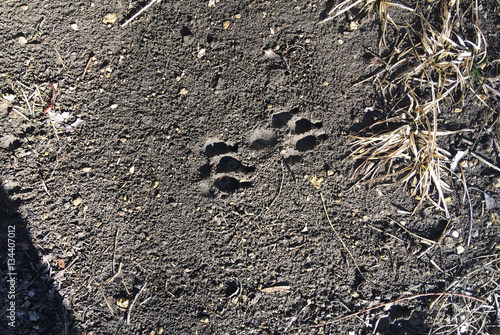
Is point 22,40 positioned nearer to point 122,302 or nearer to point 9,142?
point 9,142

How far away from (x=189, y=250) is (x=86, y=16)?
1498 mm

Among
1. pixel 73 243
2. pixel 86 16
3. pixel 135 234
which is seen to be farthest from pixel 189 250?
pixel 86 16

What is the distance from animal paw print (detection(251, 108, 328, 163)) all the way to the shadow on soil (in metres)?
1.37

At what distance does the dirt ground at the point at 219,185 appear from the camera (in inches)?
72.5

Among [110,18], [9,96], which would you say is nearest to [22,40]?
[9,96]

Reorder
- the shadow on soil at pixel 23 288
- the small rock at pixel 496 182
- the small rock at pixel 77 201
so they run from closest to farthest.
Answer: the shadow on soil at pixel 23 288, the small rock at pixel 77 201, the small rock at pixel 496 182

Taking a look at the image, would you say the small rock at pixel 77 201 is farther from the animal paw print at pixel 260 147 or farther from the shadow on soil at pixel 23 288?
the animal paw print at pixel 260 147

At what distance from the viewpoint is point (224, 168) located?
1.94m

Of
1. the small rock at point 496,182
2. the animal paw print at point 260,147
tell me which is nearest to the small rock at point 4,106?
the animal paw print at point 260,147

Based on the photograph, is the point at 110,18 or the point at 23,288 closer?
the point at 23,288

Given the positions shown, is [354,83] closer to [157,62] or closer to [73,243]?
[157,62]

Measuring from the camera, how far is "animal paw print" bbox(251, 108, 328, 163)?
194 centimetres

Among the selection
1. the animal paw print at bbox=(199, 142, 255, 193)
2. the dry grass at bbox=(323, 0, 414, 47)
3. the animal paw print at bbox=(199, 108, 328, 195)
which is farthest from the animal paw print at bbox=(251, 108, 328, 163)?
the dry grass at bbox=(323, 0, 414, 47)

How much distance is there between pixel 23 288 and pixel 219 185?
1.19m
